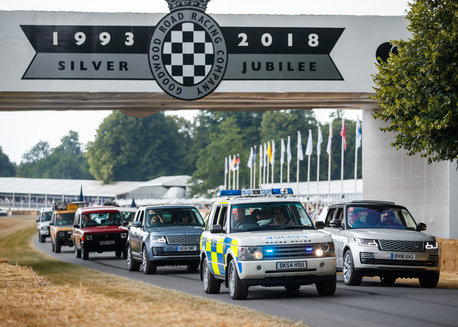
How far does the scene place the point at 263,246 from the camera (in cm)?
1559

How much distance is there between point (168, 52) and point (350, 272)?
879 cm

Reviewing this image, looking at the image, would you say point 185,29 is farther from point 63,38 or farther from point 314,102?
point 314,102

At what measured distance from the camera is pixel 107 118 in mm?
187500

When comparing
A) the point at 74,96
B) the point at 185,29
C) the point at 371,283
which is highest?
the point at 185,29

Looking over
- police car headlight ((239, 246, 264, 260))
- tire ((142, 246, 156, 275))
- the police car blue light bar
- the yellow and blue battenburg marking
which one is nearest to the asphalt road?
the yellow and blue battenburg marking

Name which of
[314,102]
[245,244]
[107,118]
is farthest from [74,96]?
[107,118]

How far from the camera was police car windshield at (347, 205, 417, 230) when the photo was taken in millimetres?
19938

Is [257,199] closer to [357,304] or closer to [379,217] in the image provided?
[357,304]

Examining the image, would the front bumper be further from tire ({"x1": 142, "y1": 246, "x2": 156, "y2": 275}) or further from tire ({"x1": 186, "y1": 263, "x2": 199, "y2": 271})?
tire ({"x1": 186, "y1": 263, "x2": 199, "y2": 271})

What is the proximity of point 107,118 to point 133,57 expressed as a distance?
164 m

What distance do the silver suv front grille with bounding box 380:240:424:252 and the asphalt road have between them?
2.69 ft

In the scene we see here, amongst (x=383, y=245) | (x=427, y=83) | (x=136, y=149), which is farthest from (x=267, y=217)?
(x=136, y=149)

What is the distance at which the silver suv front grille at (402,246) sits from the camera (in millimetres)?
18469

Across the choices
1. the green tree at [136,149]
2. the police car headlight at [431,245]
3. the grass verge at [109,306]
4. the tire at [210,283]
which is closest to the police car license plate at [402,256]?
the police car headlight at [431,245]
